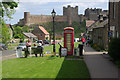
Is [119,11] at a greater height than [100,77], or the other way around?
[119,11]

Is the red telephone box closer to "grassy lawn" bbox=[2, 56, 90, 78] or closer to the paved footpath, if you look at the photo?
the paved footpath

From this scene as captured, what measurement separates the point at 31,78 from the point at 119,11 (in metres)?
9.10

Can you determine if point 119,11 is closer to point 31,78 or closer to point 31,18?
point 31,78

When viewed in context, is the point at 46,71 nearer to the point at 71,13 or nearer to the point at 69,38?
the point at 69,38

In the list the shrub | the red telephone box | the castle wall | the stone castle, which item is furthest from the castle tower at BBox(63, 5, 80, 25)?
the shrub

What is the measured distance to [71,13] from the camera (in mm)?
125125

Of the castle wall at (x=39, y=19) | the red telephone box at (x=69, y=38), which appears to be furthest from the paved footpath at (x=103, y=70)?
the castle wall at (x=39, y=19)

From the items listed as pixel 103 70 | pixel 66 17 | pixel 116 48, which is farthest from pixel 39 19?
pixel 103 70

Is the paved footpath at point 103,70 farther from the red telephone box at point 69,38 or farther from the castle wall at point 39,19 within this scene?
the castle wall at point 39,19

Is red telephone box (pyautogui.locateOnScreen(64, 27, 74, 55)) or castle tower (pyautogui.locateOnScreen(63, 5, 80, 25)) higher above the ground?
castle tower (pyautogui.locateOnScreen(63, 5, 80, 25))

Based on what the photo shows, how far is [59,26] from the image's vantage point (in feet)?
420

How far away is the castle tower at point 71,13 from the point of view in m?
124

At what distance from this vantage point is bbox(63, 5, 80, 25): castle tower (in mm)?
124100

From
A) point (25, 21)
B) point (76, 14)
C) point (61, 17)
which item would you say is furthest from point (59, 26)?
point (25, 21)
